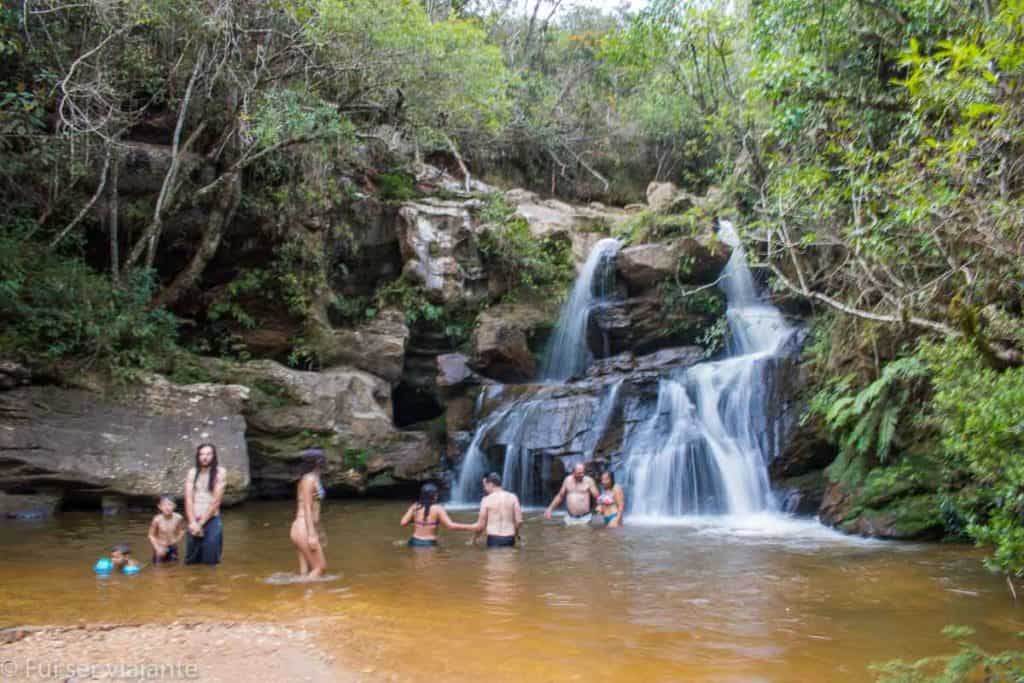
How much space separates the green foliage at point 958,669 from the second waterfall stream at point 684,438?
315 inches

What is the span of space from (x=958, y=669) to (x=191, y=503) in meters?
6.82

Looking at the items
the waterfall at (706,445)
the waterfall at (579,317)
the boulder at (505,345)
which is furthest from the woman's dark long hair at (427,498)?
the waterfall at (579,317)

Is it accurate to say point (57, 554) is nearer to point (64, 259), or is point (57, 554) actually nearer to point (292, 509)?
point (292, 509)

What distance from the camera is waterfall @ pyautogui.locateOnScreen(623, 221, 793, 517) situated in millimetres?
12883

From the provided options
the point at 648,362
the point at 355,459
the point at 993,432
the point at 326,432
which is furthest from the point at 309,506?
the point at 648,362

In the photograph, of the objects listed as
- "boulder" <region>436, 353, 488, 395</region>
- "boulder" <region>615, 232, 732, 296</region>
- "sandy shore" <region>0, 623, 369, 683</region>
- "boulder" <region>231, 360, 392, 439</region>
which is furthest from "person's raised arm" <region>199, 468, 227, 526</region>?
"boulder" <region>615, 232, 732, 296</region>

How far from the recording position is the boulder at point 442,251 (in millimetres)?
18156

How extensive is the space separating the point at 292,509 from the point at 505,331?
650 cm

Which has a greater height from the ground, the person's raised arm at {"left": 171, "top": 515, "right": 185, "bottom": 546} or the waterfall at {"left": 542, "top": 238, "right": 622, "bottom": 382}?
the waterfall at {"left": 542, "top": 238, "right": 622, "bottom": 382}

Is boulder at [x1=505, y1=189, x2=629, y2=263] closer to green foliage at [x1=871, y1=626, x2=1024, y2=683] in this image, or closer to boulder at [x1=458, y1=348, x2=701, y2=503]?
boulder at [x1=458, y1=348, x2=701, y2=503]

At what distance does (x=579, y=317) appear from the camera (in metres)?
18.7

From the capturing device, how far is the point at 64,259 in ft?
45.9

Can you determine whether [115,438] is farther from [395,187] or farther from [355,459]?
[395,187]

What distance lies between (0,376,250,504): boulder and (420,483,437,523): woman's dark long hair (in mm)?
5021
